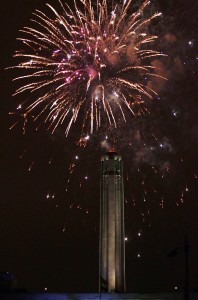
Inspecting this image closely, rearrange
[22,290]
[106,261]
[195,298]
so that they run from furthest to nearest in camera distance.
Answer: [106,261] < [22,290] < [195,298]

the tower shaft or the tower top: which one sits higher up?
the tower top

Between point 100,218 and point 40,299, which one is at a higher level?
point 100,218

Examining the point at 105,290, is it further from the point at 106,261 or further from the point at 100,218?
the point at 100,218

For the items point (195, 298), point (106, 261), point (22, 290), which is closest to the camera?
point (195, 298)

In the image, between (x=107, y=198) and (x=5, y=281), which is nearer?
(x=5, y=281)

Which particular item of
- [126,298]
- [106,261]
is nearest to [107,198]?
[106,261]

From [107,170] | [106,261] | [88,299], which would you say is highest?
[107,170]

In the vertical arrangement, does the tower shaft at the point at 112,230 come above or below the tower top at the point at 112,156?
below
